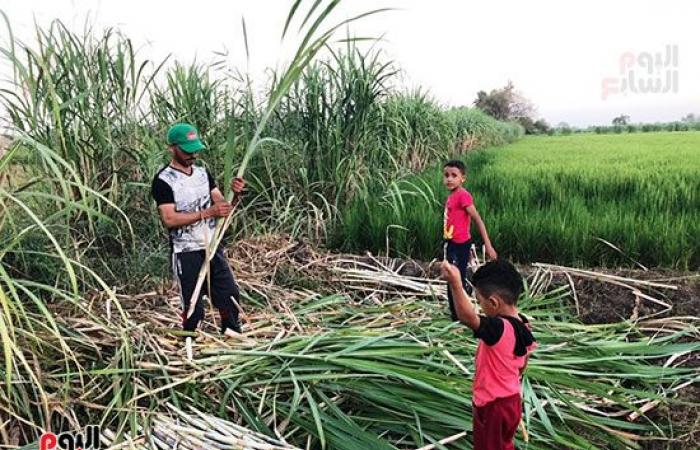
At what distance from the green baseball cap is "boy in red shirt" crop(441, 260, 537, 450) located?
1.55 meters

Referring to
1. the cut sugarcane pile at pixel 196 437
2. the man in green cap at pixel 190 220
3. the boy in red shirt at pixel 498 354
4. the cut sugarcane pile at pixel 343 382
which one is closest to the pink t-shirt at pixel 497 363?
the boy in red shirt at pixel 498 354

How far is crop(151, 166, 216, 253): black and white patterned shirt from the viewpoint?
2.93 m

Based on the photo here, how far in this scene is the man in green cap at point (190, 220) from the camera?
9.53 ft

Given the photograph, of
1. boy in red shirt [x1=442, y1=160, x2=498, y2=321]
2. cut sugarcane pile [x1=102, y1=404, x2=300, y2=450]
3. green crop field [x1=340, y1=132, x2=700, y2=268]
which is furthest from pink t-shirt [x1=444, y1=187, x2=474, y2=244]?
cut sugarcane pile [x1=102, y1=404, x2=300, y2=450]

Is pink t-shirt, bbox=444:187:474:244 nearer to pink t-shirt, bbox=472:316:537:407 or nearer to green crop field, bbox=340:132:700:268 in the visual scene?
green crop field, bbox=340:132:700:268

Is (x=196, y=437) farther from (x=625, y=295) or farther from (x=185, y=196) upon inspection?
(x=625, y=295)

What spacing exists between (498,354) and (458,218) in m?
1.84

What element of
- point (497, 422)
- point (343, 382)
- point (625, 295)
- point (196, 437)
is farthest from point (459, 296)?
point (625, 295)

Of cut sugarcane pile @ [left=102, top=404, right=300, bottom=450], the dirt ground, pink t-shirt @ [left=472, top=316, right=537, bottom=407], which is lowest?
the dirt ground

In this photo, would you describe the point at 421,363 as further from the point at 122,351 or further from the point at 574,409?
the point at 122,351

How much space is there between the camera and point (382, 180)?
5949 millimetres

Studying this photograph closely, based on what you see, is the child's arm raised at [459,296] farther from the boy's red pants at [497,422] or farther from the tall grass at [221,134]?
the tall grass at [221,134]

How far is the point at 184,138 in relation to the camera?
114 inches

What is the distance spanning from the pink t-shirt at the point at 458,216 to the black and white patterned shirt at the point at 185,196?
1.39m
